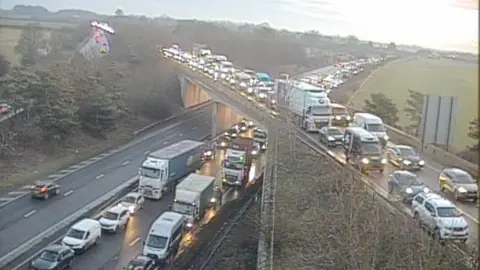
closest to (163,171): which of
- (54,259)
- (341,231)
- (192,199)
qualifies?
(192,199)

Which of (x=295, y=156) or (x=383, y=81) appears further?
(x=295, y=156)

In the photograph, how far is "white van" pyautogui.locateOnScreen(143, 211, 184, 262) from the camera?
435cm

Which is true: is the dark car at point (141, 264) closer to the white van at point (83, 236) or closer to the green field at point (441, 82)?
the white van at point (83, 236)

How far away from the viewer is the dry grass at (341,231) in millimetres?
2143

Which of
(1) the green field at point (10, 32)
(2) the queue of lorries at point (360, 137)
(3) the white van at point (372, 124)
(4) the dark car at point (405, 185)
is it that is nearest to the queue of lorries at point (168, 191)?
(2) the queue of lorries at point (360, 137)

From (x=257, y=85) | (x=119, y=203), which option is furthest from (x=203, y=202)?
(x=257, y=85)

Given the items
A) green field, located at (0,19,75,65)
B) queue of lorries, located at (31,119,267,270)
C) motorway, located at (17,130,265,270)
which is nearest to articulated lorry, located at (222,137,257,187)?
queue of lorries, located at (31,119,267,270)

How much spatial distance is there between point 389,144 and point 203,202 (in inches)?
67.0

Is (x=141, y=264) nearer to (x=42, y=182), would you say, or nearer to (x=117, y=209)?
(x=117, y=209)

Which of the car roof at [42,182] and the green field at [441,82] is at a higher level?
the green field at [441,82]

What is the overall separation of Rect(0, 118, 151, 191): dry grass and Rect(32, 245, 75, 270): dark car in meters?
1.99

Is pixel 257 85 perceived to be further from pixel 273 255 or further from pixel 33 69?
pixel 273 255

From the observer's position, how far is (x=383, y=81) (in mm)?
3541

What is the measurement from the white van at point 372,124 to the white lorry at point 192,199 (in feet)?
4.98
